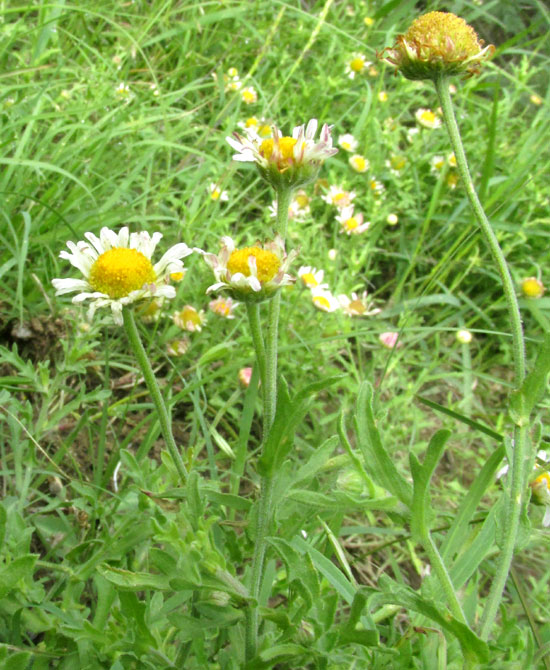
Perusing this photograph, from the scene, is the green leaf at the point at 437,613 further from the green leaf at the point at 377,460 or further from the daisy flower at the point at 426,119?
the daisy flower at the point at 426,119

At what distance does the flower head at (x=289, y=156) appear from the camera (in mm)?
1080

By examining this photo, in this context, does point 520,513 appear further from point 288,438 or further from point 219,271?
point 219,271

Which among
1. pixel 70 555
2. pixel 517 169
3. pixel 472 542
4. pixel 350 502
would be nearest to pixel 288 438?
pixel 350 502

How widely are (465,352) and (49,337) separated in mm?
1437

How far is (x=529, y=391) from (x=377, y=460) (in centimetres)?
22

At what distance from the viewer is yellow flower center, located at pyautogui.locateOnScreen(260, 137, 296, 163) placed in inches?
42.6

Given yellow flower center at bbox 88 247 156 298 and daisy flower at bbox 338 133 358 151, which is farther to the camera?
daisy flower at bbox 338 133 358 151

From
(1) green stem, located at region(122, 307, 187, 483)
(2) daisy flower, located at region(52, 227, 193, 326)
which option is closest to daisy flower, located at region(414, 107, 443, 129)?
(2) daisy flower, located at region(52, 227, 193, 326)

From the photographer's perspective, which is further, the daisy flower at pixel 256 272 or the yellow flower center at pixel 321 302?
the yellow flower center at pixel 321 302

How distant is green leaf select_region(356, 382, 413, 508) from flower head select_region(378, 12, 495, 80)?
Answer: 1.89 ft

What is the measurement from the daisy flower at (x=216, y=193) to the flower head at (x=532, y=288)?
3.78ft

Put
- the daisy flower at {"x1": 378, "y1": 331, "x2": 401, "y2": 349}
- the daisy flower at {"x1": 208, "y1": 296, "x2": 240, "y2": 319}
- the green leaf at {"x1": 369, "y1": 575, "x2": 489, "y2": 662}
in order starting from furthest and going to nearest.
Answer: the daisy flower at {"x1": 378, "y1": 331, "x2": 401, "y2": 349}, the daisy flower at {"x1": 208, "y1": 296, "x2": 240, "y2": 319}, the green leaf at {"x1": 369, "y1": 575, "x2": 489, "y2": 662}

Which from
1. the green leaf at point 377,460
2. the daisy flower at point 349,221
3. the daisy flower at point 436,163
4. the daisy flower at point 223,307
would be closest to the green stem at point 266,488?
the green leaf at point 377,460

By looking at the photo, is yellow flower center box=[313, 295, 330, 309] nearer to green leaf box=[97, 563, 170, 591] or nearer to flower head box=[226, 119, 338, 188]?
flower head box=[226, 119, 338, 188]
